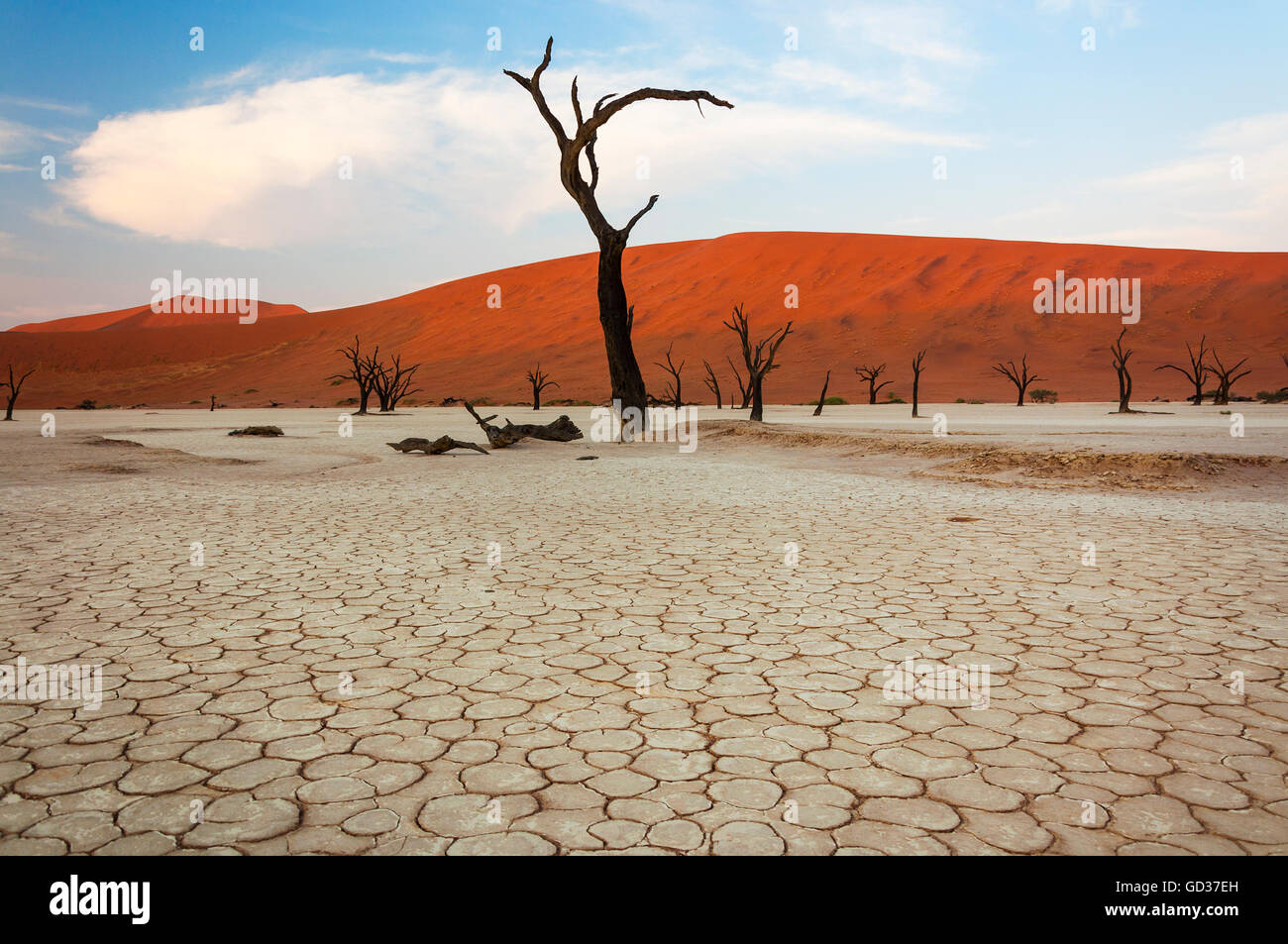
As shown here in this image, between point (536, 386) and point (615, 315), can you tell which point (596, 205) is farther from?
point (536, 386)

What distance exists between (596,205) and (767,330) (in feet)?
133

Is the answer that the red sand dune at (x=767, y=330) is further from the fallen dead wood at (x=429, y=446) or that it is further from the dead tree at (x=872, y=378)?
the fallen dead wood at (x=429, y=446)

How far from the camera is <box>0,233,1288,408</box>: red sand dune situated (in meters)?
50.4

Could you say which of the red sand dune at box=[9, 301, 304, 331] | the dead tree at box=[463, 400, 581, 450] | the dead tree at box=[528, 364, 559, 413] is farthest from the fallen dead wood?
the red sand dune at box=[9, 301, 304, 331]

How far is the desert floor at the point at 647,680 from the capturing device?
2.43 m

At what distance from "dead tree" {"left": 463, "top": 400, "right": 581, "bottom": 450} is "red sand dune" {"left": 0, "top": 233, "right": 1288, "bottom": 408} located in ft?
95.4


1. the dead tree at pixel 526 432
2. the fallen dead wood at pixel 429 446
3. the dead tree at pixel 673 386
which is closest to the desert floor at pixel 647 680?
the fallen dead wood at pixel 429 446

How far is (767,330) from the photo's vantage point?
5894 cm

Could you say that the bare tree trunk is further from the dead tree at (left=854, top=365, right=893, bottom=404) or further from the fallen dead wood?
the dead tree at (left=854, top=365, right=893, bottom=404)

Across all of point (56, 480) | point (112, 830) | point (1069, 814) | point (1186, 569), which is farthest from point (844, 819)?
point (56, 480)

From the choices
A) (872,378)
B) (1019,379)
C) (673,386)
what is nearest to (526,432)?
(872,378)

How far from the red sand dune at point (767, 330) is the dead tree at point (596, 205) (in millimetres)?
28118
